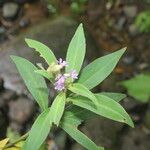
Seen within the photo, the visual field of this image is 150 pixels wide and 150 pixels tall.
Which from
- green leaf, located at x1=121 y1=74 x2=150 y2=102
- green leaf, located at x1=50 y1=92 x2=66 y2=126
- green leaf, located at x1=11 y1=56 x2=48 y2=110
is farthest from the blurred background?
green leaf, located at x1=50 y1=92 x2=66 y2=126

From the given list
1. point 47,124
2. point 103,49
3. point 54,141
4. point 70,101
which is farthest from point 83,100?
point 103,49

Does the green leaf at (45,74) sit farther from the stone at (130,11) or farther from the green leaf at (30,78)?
the stone at (130,11)

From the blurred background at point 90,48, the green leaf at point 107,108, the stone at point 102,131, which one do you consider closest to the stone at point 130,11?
the blurred background at point 90,48

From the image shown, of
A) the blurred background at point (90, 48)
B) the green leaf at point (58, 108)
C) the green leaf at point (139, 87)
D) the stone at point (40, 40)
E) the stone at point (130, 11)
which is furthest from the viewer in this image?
the stone at point (130, 11)

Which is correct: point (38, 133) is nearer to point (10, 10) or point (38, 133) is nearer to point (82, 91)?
point (82, 91)

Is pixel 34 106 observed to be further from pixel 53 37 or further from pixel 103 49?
pixel 103 49

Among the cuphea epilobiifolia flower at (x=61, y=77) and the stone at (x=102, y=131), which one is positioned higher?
the cuphea epilobiifolia flower at (x=61, y=77)
